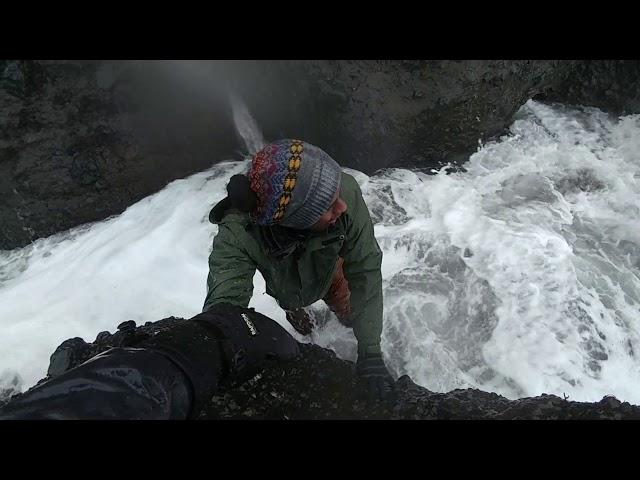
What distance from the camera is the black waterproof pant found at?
3.45ft

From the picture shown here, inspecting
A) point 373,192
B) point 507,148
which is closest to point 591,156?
point 507,148

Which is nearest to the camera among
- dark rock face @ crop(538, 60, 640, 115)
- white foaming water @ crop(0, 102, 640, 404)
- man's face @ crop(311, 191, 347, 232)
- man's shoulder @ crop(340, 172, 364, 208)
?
man's face @ crop(311, 191, 347, 232)

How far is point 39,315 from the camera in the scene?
4.98 metres

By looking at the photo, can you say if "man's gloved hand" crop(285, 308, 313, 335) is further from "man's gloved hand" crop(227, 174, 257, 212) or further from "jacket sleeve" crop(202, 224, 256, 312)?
"man's gloved hand" crop(227, 174, 257, 212)

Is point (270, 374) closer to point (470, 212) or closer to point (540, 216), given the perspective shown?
point (470, 212)

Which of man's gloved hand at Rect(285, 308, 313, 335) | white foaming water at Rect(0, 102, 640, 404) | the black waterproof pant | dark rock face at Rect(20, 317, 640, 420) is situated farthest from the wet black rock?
the black waterproof pant

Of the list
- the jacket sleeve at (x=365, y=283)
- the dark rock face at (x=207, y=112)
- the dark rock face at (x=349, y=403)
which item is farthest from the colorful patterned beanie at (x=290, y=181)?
the dark rock face at (x=207, y=112)

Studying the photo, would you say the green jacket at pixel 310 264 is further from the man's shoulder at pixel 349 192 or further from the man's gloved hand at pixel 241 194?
the man's gloved hand at pixel 241 194

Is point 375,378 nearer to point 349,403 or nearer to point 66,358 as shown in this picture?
point 349,403

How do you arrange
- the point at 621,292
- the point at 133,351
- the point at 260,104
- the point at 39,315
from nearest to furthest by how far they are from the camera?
the point at 133,351 → the point at 621,292 → the point at 39,315 → the point at 260,104

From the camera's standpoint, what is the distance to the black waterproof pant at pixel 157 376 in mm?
1053

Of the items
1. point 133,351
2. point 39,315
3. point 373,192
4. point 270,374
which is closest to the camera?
point 133,351

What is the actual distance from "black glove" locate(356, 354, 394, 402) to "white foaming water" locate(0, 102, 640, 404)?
129 cm

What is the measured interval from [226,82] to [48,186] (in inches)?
112
